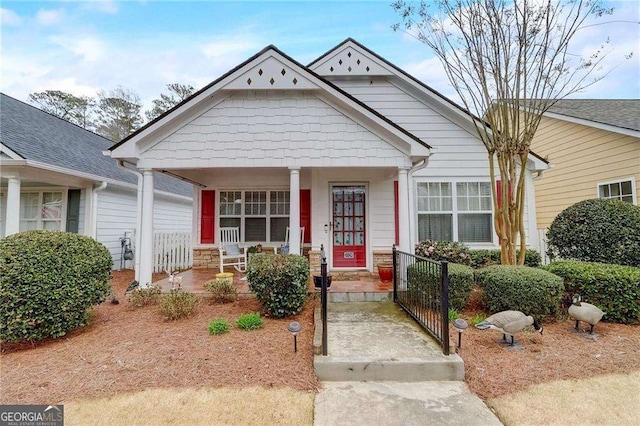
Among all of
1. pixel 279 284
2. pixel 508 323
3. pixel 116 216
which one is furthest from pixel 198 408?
pixel 116 216

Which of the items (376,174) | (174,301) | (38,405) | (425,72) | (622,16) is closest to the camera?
(38,405)

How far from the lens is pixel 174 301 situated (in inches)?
185

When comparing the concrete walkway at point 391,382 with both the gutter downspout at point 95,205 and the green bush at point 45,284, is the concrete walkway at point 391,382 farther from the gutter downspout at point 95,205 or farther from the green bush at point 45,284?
the gutter downspout at point 95,205

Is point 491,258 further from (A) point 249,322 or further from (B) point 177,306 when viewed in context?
(B) point 177,306

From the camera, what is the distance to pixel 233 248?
768cm

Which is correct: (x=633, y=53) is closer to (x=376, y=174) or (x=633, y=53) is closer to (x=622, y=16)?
(x=622, y=16)

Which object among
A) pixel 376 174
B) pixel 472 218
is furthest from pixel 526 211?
pixel 376 174

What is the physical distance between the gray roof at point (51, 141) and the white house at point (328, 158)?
377 centimetres

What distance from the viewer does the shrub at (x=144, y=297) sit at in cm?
534

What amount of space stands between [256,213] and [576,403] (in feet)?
25.0

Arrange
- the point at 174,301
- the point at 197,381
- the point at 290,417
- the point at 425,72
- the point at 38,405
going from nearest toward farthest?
the point at 290,417
the point at 38,405
the point at 197,381
the point at 174,301
the point at 425,72

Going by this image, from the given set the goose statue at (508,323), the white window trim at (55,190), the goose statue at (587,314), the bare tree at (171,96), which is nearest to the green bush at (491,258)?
the goose statue at (587,314)

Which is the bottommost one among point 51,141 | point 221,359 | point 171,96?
point 221,359

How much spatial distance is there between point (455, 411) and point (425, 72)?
8464 millimetres
